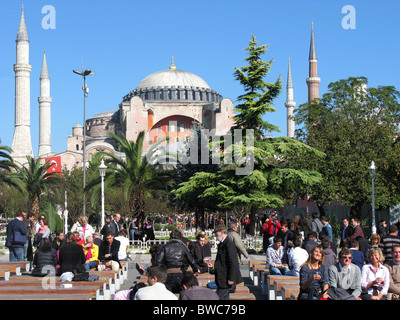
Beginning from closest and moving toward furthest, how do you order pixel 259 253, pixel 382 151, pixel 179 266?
pixel 179 266 < pixel 259 253 < pixel 382 151

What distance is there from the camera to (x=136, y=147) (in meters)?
26.0

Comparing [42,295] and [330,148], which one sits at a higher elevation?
[330,148]

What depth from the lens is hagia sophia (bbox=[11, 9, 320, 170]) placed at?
2393 inches

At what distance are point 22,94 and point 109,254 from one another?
5059 cm

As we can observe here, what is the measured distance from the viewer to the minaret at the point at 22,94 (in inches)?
2334

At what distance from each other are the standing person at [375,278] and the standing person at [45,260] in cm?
553

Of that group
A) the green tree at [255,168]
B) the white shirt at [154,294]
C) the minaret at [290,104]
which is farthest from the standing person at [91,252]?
the minaret at [290,104]

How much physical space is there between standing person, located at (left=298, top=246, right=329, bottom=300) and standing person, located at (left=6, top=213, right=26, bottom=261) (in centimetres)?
818

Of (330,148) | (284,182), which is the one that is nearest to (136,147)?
(284,182)

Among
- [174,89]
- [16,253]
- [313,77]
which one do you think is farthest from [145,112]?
[16,253]

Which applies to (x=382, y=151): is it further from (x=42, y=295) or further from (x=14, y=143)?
(x=14, y=143)

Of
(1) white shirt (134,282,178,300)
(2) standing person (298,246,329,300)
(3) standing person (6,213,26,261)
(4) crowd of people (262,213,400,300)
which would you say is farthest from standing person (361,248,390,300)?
(3) standing person (6,213,26,261)

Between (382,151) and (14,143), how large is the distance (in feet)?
141

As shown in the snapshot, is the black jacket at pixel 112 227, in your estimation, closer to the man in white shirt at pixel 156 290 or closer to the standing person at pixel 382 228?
the standing person at pixel 382 228
